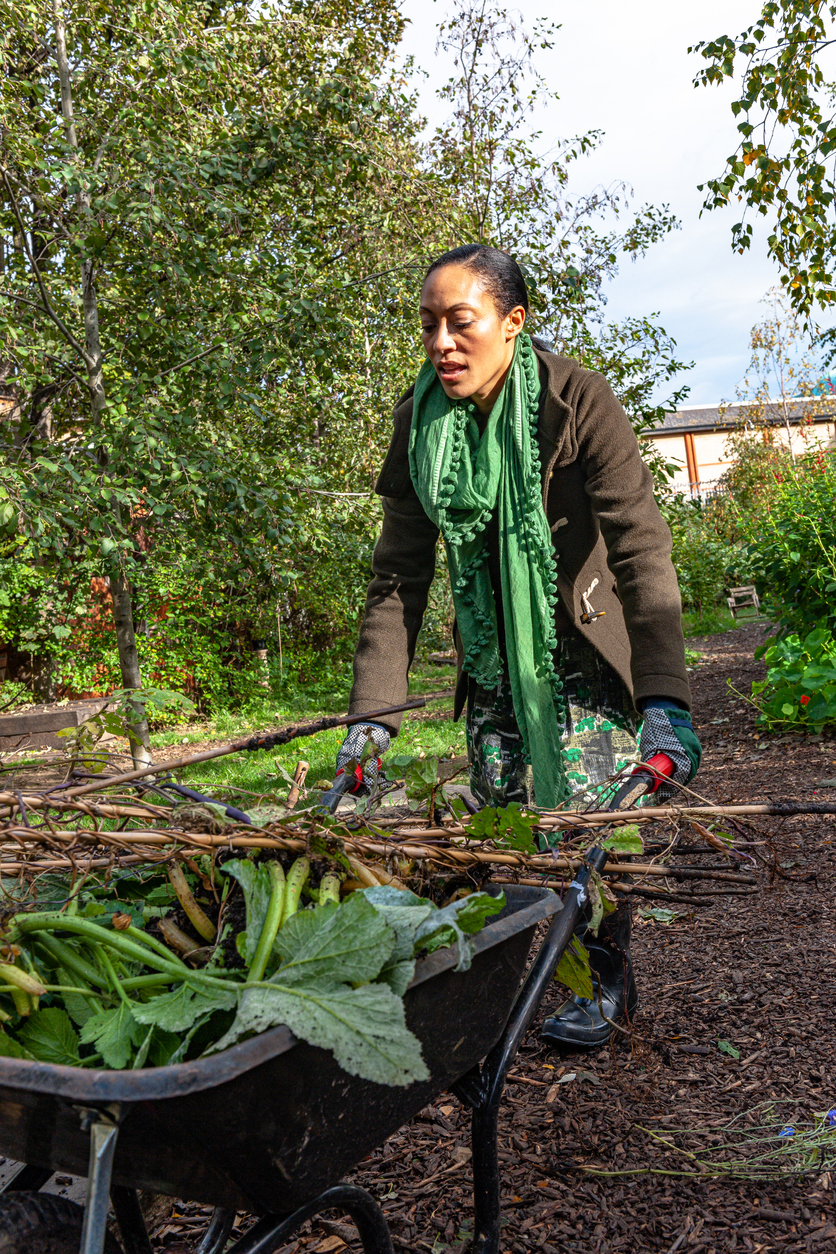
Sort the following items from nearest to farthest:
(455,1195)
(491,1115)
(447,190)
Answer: (491,1115)
(455,1195)
(447,190)

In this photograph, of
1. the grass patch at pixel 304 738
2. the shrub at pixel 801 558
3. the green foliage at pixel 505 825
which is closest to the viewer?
the green foliage at pixel 505 825

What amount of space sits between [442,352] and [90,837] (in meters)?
1.51

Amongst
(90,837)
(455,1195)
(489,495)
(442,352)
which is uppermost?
(442,352)

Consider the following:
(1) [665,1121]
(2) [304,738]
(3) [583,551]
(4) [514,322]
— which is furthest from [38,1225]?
(2) [304,738]

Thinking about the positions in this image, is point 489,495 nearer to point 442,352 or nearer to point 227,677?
point 442,352

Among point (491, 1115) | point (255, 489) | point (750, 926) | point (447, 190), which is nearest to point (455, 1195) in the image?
point (491, 1115)

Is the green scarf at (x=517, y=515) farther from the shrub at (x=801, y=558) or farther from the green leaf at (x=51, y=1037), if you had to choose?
the shrub at (x=801, y=558)

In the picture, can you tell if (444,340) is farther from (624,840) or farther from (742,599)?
(742,599)

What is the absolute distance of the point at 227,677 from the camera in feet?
37.9

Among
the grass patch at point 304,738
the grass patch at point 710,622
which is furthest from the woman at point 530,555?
the grass patch at point 710,622

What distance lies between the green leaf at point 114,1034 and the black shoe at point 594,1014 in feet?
5.36

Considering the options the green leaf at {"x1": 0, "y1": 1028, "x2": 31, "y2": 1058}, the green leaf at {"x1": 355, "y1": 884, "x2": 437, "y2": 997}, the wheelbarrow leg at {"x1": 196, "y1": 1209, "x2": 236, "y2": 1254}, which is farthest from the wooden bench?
the green leaf at {"x1": 0, "y1": 1028, "x2": 31, "y2": 1058}

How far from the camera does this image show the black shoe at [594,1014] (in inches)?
96.1

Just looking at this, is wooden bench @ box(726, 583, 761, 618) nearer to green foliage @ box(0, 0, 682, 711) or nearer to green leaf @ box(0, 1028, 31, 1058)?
green foliage @ box(0, 0, 682, 711)
